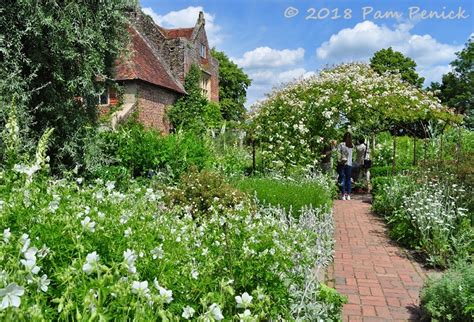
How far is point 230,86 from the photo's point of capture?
5144 cm

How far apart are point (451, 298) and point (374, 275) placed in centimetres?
166

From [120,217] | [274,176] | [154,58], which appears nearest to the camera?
[120,217]

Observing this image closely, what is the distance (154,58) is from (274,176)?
17.9 meters

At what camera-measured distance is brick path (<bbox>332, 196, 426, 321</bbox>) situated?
4.31 meters

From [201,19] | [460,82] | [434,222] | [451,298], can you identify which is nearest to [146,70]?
[201,19]

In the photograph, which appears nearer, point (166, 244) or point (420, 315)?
point (166, 244)

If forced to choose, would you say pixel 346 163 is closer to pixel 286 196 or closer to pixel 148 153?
pixel 286 196

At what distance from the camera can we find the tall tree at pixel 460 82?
44.7m

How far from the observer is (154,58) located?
2619cm

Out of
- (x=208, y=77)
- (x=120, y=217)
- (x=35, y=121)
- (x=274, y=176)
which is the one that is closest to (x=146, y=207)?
(x=120, y=217)

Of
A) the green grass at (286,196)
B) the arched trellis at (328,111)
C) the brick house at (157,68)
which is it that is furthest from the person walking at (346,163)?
the brick house at (157,68)

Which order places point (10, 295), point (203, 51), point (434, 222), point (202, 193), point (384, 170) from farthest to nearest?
point (203, 51), point (384, 170), point (202, 193), point (434, 222), point (10, 295)

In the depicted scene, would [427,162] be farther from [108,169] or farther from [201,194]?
[108,169]

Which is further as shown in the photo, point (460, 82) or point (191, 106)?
point (460, 82)
